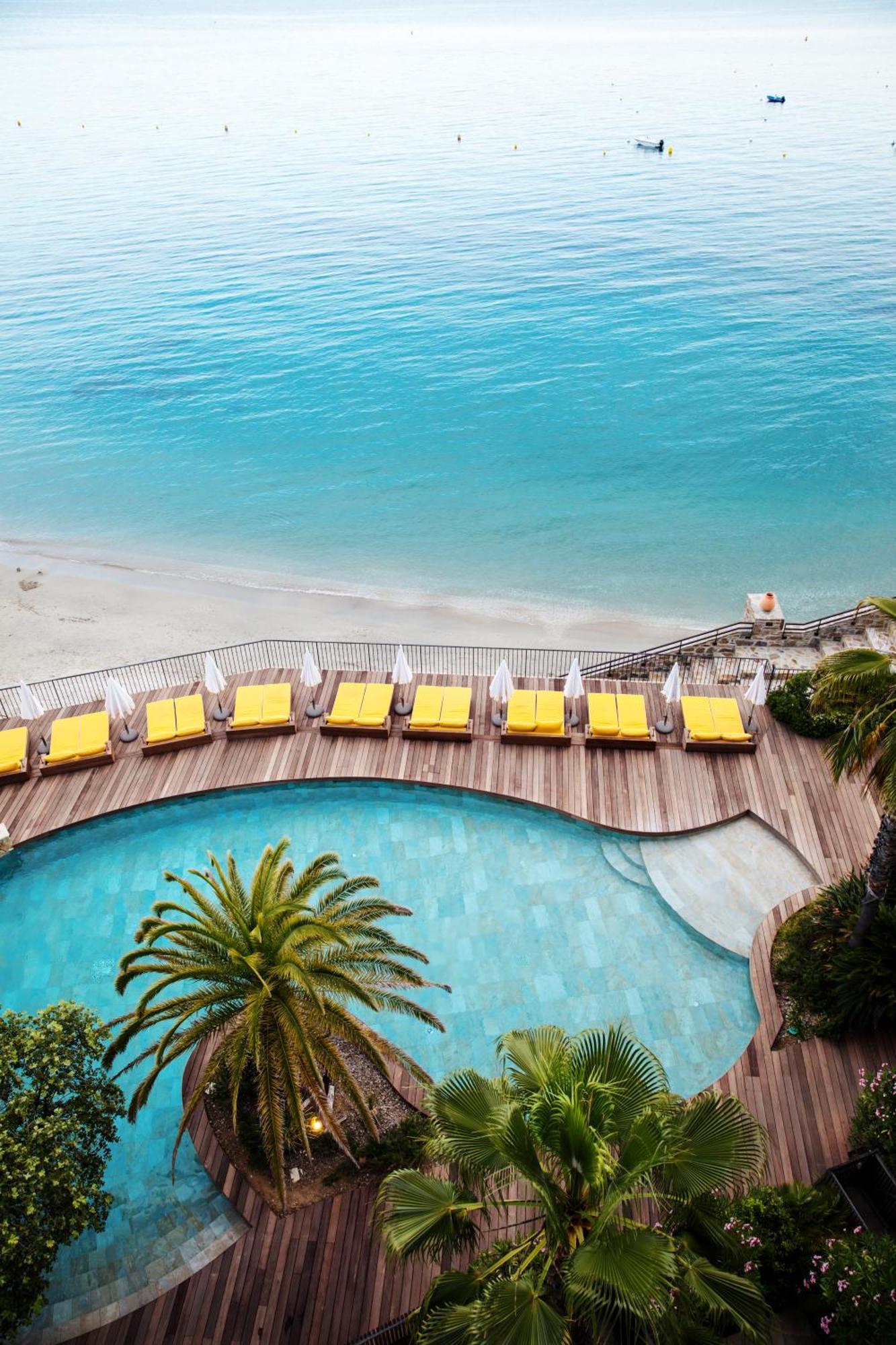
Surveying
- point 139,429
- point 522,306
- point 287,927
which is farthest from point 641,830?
point 522,306

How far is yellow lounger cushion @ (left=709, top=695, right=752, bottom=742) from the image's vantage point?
1758cm

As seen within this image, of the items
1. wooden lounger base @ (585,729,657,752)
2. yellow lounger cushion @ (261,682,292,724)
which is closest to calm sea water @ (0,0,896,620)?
wooden lounger base @ (585,729,657,752)

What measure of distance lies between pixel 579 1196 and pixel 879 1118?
5.16 metres

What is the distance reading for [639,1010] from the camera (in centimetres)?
1348

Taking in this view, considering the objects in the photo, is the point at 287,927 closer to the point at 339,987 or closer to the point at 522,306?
the point at 339,987

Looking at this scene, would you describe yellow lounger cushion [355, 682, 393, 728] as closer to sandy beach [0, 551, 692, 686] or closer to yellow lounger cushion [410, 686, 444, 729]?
yellow lounger cushion [410, 686, 444, 729]

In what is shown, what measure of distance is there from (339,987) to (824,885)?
31.4 ft

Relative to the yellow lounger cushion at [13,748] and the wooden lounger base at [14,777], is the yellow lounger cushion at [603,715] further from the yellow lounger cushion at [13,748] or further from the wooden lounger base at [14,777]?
the yellow lounger cushion at [13,748]

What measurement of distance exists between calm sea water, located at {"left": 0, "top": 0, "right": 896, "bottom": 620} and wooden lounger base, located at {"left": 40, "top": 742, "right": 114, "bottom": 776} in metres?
15.6

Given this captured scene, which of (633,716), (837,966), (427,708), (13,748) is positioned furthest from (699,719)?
(13,748)

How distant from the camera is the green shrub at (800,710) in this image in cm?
1759

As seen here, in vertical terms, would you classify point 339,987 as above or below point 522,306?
below

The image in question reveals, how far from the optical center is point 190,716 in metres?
18.9

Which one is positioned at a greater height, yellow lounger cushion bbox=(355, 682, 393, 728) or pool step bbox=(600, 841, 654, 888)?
yellow lounger cushion bbox=(355, 682, 393, 728)
